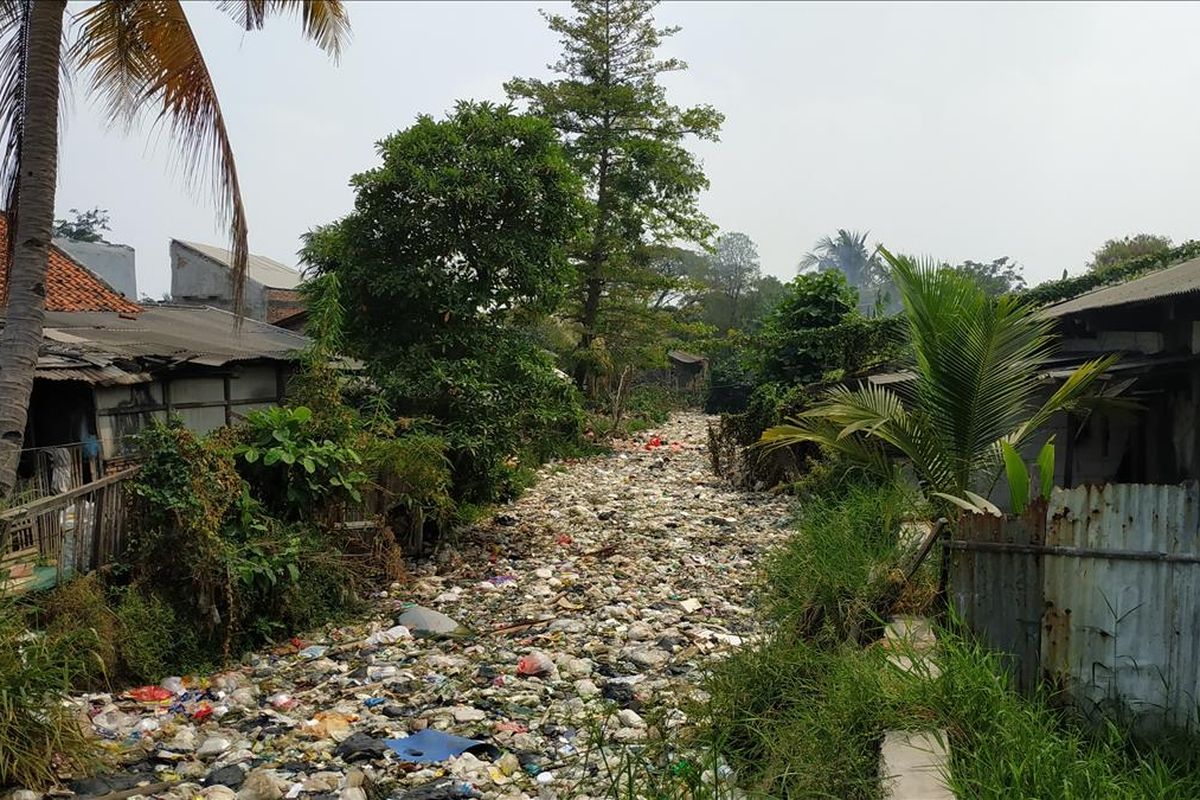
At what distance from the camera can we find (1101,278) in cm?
1445

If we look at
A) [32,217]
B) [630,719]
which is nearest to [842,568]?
[630,719]

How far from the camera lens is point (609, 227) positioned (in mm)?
18703

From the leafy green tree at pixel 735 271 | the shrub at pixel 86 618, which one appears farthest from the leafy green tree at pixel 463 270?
the leafy green tree at pixel 735 271

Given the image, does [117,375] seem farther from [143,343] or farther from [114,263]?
[114,263]

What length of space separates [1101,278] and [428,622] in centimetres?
1359

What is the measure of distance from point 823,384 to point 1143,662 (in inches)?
341

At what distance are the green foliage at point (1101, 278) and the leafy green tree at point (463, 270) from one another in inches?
327

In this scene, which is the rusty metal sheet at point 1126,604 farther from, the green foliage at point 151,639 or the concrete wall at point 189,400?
the concrete wall at point 189,400

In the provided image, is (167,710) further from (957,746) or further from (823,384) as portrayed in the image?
(823,384)

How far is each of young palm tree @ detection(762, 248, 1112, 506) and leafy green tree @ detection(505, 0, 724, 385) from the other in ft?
44.5

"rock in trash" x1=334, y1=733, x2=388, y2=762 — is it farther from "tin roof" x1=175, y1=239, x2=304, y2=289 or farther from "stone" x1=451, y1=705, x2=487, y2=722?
"tin roof" x1=175, y1=239, x2=304, y2=289

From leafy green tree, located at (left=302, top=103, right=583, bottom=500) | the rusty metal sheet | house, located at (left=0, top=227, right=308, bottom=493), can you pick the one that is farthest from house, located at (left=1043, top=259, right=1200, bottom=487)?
house, located at (left=0, top=227, right=308, bottom=493)

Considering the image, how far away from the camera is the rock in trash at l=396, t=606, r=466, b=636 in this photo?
19.6 feet

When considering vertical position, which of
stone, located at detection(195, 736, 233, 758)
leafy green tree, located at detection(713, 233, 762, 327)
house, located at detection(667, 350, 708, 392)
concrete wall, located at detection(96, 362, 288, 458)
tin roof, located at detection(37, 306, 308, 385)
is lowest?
stone, located at detection(195, 736, 233, 758)
